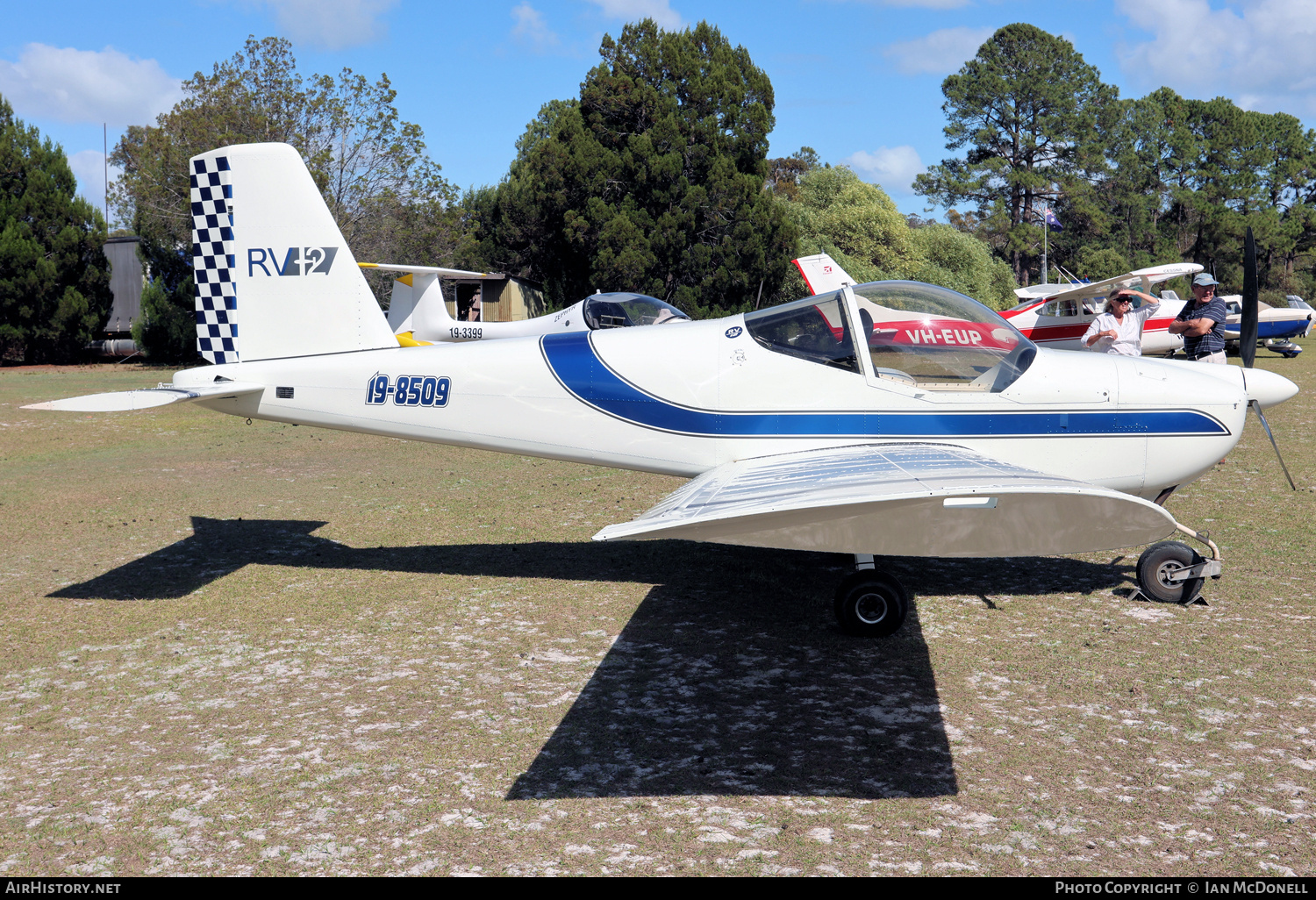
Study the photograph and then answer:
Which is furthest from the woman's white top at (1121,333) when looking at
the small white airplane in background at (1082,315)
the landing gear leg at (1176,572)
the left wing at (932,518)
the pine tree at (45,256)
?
the pine tree at (45,256)

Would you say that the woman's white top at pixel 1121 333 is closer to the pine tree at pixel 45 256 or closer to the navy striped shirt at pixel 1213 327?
the navy striped shirt at pixel 1213 327

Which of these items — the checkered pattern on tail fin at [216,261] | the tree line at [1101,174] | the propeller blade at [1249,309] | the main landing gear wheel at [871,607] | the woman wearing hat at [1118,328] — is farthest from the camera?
the tree line at [1101,174]

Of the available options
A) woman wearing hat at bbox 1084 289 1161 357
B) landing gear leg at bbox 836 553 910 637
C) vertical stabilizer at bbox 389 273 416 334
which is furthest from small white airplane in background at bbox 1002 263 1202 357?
landing gear leg at bbox 836 553 910 637

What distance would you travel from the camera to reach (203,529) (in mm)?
7867

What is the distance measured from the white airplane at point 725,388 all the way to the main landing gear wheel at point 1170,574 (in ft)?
0.04

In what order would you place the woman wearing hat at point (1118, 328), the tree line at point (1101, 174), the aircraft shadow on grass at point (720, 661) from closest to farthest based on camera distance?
the aircraft shadow on grass at point (720, 661), the woman wearing hat at point (1118, 328), the tree line at point (1101, 174)

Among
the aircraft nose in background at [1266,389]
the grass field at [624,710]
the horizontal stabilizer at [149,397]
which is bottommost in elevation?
the grass field at [624,710]

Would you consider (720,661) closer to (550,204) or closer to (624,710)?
(624,710)

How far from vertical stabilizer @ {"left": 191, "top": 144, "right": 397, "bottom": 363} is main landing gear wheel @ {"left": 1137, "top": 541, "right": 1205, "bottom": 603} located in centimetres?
541

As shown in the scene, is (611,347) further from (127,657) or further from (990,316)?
(127,657)

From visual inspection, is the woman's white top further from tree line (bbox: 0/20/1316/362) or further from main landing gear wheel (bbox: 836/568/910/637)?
tree line (bbox: 0/20/1316/362)

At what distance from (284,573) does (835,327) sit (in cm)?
425

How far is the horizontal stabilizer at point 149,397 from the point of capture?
17.4ft
